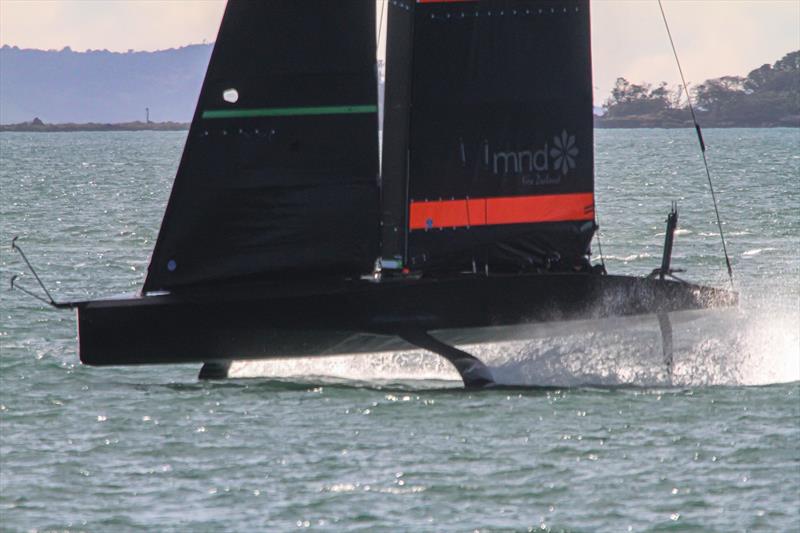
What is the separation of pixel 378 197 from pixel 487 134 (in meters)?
1.16

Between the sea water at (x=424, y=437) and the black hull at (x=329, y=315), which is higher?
the black hull at (x=329, y=315)

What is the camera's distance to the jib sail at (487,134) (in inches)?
626

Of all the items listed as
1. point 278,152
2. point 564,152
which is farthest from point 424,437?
point 564,152

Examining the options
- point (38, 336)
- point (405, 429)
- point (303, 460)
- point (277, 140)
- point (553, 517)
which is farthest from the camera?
point (38, 336)

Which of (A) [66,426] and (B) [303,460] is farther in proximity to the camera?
(A) [66,426]

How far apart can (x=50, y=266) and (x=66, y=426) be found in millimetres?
13279

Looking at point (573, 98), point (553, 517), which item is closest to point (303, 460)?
point (553, 517)

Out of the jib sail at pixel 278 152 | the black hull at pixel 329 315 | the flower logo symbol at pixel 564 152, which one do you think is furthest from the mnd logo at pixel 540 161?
the jib sail at pixel 278 152

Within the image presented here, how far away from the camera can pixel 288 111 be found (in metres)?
15.7

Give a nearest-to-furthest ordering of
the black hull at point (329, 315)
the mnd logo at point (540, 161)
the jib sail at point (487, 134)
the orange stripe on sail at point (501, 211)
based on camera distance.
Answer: the black hull at point (329, 315) < the jib sail at point (487, 134) < the orange stripe on sail at point (501, 211) < the mnd logo at point (540, 161)

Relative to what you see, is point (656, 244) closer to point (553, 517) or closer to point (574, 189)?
point (574, 189)

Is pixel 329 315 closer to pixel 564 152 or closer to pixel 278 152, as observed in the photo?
pixel 278 152

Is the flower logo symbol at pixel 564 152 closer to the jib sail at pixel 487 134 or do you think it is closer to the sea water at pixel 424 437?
the jib sail at pixel 487 134

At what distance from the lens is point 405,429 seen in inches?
575
